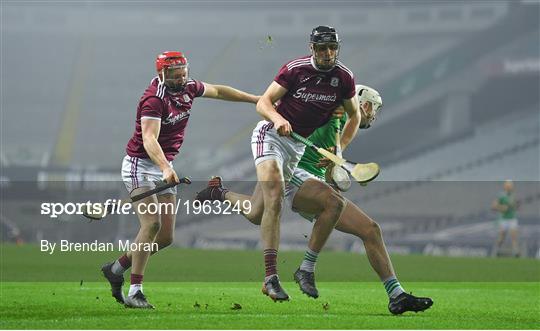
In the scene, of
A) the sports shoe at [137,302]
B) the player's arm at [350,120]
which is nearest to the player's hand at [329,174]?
the player's arm at [350,120]

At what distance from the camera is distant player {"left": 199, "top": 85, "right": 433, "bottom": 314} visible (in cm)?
912

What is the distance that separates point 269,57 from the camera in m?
49.0

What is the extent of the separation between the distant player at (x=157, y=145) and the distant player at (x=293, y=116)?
0.74 metres

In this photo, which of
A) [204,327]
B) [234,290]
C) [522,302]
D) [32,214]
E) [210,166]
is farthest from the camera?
[210,166]

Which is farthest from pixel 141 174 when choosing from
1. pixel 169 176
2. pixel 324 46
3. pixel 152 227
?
pixel 324 46

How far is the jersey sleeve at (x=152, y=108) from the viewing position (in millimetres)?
9625

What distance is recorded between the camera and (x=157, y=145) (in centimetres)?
948

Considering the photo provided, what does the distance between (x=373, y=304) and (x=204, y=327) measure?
3.44m

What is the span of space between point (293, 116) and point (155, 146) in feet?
3.87

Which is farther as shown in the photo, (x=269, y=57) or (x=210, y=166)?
(x=269, y=57)

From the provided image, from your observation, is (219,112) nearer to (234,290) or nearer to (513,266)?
(513,266)

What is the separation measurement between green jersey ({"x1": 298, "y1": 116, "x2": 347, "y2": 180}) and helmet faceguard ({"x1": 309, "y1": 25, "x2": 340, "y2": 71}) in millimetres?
947

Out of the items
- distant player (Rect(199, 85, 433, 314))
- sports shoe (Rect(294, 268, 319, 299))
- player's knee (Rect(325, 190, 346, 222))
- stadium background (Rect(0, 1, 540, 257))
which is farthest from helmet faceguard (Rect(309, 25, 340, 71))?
stadium background (Rect(0, 1, 540, 257))

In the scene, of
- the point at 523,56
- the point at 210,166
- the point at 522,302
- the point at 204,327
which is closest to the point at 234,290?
the point at 522,302
